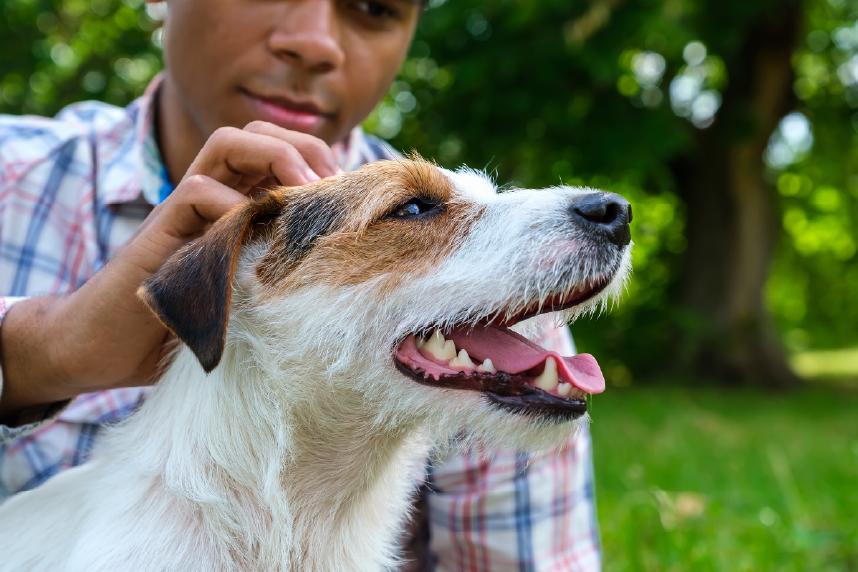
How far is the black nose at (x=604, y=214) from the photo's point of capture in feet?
7.43

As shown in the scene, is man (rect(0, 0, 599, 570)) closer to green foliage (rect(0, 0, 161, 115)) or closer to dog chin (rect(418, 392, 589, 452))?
dog chin (rect(418, 392, 589, 452))

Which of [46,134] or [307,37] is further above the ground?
[307,37]

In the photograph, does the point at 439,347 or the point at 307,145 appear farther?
the point at 307,145

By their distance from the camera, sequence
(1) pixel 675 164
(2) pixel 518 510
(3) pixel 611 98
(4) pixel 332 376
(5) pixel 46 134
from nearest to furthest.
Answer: (4) pixel 332 376, (2) pixel 518 510, (5) pixel 46 134, (3) pixel 611 98, (1) pixel 675 164

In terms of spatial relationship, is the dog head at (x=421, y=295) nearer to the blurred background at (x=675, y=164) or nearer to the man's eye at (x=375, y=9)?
the man's eye at (x=375, y=9)

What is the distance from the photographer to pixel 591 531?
10.9ft

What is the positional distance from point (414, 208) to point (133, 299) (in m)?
0.78

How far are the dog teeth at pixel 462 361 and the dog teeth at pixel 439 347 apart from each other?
0.02 m

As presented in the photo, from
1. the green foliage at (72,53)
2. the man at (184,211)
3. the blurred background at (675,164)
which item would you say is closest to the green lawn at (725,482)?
the blurred background at (675,164)

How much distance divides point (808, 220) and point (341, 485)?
19823 millimetres

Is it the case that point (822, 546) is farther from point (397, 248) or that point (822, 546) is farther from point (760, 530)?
point (397, 248)

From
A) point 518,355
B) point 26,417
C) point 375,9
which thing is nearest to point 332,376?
point 518,355

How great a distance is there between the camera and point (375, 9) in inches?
122

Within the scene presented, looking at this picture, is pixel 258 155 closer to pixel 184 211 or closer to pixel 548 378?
pixel 184 211
